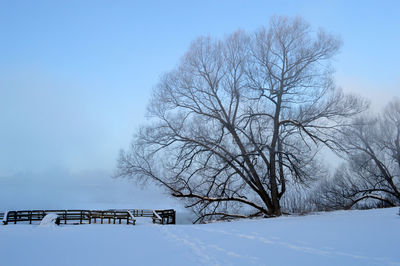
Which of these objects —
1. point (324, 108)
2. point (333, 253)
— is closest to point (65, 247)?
point (333, 253)

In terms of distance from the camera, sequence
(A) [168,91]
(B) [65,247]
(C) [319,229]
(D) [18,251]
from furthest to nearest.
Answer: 1. (A) [168,91]
2. (C) [319,229]
3. (B) [65,247]
4. (D) [18,251]

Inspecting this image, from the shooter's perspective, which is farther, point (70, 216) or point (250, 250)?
point (70, 216)

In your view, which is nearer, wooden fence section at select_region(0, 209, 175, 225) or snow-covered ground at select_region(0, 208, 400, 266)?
snow-covered ground at select_region(0, 208, 400, 266)

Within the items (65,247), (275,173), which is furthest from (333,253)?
(275,173)

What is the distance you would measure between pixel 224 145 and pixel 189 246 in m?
9.62

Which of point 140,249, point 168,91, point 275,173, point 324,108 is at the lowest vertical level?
point 140,249

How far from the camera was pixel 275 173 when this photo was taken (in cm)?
1666

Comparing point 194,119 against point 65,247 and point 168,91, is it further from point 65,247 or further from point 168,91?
point 65,247

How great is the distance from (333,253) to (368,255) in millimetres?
710

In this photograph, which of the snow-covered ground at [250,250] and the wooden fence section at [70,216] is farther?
the wooden fence section at [70,216]

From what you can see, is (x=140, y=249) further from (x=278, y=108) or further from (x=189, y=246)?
(x=278, y=108)

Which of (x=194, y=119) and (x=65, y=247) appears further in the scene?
(x=194, y=119)

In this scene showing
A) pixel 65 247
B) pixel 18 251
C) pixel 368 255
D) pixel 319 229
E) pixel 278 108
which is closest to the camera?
pixel 368 255

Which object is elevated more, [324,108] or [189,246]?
[324,108]
